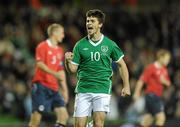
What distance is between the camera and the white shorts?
10.2m

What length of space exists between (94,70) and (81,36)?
9.94 m

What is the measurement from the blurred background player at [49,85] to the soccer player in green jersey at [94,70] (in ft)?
6.32

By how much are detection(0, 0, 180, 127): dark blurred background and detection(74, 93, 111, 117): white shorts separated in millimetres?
5704

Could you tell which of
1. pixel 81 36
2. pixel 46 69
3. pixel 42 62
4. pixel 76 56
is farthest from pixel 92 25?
pixel 81 36

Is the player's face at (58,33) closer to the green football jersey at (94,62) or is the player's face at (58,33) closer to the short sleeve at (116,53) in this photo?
the green football jersey at (94,62)

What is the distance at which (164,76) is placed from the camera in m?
14.3

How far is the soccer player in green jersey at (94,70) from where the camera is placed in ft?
33.6

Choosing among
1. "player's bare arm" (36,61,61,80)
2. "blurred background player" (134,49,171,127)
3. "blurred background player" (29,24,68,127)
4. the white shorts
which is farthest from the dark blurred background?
the white shorts

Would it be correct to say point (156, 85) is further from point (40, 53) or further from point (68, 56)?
point (68, 56)

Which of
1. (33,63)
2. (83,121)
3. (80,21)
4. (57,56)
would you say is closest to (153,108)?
(57,56)

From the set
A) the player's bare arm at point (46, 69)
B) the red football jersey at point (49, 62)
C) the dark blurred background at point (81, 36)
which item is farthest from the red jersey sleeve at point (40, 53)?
the dark blurred background at point (81, 36)

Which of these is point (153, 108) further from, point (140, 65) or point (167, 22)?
point (167, 22)

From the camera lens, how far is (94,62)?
10289 mm

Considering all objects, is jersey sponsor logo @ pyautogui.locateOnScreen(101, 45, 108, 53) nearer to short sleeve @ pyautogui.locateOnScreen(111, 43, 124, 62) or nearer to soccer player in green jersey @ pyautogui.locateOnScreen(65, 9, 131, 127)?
soccer player in green jersey @ pyautogui.locateOnScreen(65, 9, 131, 127)
